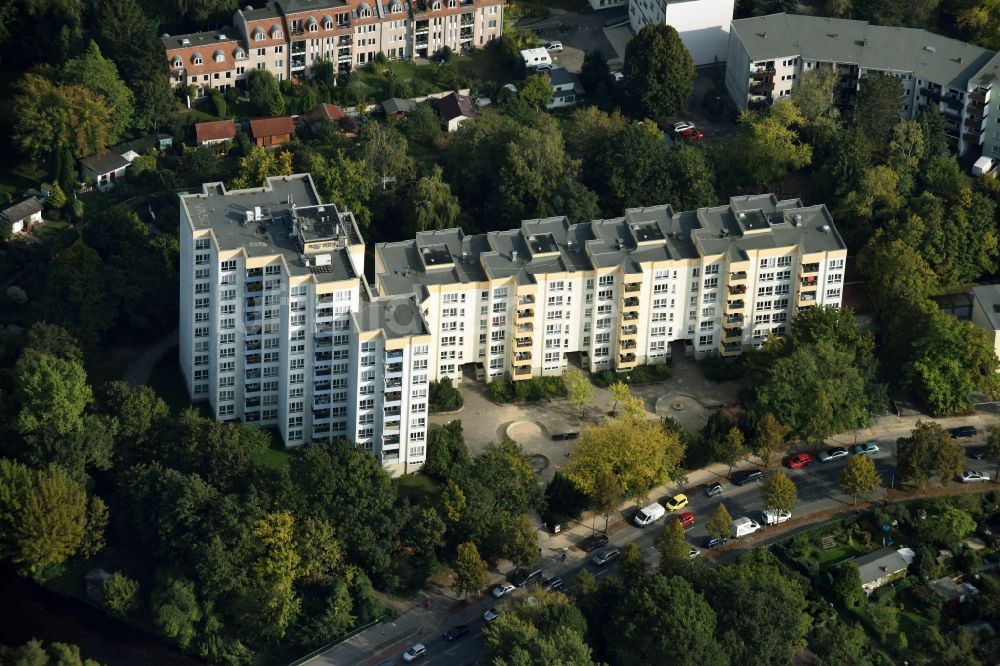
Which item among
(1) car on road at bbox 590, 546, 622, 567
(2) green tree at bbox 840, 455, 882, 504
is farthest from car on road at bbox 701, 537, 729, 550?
A: (2) green tree at bbox 840, 455, 882, 504

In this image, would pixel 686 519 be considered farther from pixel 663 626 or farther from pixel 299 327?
pixel 299 327

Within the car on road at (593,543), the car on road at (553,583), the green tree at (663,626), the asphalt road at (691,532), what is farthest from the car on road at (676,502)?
the green tree at (663,626)

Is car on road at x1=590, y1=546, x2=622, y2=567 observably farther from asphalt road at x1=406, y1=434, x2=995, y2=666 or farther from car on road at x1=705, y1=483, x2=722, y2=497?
car on road at x1=705, y1=483, x2=722, y2=497

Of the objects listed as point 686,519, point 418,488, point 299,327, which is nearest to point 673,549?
point 686,519

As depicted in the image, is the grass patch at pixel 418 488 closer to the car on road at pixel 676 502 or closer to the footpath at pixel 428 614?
the footpath at pixel 428 614

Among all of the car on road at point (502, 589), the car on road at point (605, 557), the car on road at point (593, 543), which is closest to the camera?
the car on road at point (502, 589)
